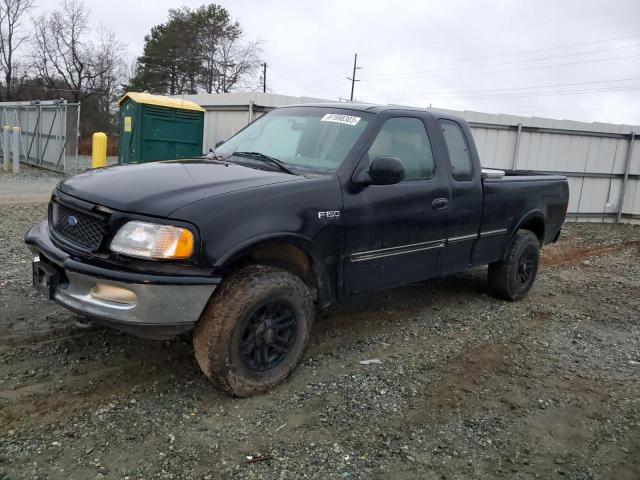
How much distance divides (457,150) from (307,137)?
1.56 metres

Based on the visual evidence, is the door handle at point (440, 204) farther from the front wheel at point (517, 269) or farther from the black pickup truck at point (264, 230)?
the front wheel at point (517, 269)

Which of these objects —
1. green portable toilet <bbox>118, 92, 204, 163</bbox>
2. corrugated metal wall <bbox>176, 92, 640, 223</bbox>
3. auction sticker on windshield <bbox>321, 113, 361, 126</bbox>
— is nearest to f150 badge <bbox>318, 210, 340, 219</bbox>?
auction sticker on windshield <bbox>321, 113, 361, 126</bbox>

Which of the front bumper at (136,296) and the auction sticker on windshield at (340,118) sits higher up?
the auction sticker on windshield at (340,118)

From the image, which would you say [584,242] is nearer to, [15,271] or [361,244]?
[361,244]

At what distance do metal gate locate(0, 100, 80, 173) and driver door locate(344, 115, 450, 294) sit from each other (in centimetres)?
1272

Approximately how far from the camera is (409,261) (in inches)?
172

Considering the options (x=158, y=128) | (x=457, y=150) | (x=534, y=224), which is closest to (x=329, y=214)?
(x=457, y=150)

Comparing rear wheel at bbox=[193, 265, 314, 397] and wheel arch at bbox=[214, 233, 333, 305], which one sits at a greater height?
wheel arch at bbox=[214, 233, 333, 305]

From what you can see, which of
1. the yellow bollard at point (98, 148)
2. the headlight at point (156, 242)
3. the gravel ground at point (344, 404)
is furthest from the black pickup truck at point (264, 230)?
the yellow bollard at point (98, 148)

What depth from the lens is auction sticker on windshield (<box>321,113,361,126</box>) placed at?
13.6ft

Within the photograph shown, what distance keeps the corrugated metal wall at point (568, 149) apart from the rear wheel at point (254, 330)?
803cm

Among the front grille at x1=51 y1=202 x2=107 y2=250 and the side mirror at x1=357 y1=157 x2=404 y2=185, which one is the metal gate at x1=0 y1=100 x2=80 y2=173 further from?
the side mirror at x1=357 y1=157 x2=404 y2=185

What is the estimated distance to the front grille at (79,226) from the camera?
3.09m

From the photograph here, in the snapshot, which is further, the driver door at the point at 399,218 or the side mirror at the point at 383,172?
the driver door at the point at 399,218
